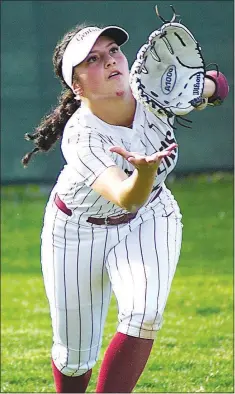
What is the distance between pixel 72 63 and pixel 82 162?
1.16 feet

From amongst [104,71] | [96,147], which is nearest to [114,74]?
[104,71]

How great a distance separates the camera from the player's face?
3.29 meters

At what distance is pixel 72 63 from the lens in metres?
3.33

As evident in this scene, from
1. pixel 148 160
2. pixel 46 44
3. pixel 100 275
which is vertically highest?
pixel 148 160

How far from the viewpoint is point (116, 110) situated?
11.1ft

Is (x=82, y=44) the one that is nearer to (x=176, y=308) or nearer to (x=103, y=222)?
(x=103, y=222)

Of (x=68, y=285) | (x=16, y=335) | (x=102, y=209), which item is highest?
(x=102, y=209)

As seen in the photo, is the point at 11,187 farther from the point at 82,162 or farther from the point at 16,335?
the point at 82,162

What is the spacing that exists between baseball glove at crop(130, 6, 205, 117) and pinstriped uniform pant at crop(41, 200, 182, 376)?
0.48 metres

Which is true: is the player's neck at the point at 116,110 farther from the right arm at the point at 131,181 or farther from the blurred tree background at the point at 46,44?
the blurred tree background at the point at 46,44

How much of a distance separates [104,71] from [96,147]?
0.26 metres

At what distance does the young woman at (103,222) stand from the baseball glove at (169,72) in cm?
10

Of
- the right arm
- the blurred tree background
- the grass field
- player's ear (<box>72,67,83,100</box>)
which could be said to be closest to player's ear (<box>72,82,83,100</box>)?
player's ear (<box>72,67,83,100</box>)

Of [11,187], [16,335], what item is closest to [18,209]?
[11,187]
